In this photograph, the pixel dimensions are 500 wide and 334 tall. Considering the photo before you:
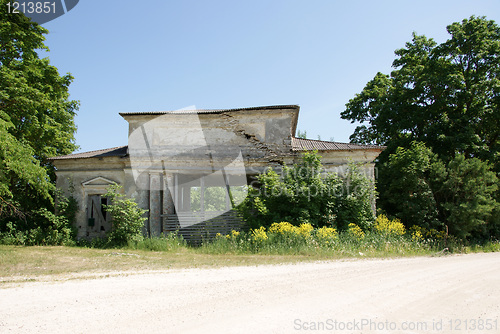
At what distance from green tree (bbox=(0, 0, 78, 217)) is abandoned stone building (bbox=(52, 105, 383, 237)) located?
2.05 metres

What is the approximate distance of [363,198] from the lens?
550 inches

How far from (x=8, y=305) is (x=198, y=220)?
10.4 m

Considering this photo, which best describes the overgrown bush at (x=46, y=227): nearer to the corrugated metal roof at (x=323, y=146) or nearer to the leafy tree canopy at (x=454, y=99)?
the corrugated metal roof at (x=323, y=146)

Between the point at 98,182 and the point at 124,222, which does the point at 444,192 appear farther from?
the point at 98,182

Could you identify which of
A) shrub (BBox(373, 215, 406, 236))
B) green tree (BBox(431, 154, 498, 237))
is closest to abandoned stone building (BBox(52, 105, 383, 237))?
shrub (BBox(373, 215, 406, 236))

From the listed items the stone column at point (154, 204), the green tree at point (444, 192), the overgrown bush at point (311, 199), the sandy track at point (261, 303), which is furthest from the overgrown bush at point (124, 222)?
the green tree at point (444, 192)

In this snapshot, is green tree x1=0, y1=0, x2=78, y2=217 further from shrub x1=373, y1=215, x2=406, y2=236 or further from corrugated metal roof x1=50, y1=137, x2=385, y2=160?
shrub x1=373, y1=215, x2=406, y2=236

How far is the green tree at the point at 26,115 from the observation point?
41.0ft

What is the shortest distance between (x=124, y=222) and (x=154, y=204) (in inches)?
72.5

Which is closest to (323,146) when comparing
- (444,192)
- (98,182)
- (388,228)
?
(388,228)

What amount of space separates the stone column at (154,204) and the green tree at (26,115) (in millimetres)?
4139

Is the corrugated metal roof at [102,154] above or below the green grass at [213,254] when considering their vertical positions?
above

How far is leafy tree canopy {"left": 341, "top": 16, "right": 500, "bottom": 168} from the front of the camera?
19.1 m

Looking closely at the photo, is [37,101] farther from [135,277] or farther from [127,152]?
[135,277]
